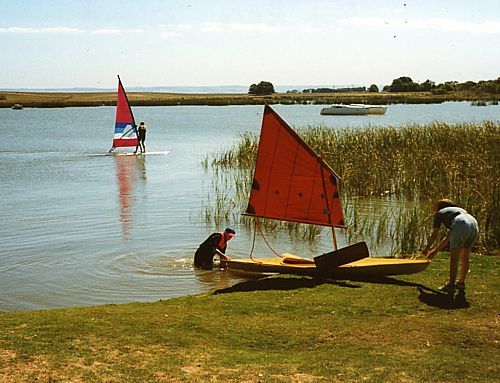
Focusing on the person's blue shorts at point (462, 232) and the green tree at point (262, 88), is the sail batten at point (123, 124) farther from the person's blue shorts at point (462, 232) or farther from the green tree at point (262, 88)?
the green tree at point (262, 88)

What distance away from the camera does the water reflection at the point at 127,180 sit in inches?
807

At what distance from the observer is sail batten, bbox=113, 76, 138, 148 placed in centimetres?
3819

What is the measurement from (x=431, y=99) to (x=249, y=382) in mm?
116704

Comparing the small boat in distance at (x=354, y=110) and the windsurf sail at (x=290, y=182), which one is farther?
the small boat in distance at (x=354, y=110)

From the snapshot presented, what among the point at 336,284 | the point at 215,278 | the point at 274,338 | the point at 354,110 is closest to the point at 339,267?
the point at 336,284

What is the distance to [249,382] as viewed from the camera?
7.07m

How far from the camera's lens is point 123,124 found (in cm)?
3912

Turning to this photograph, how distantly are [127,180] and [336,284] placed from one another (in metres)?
19.7

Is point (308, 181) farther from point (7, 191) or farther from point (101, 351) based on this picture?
point (7, 191)

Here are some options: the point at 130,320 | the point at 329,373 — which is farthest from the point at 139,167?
the point at 329,373

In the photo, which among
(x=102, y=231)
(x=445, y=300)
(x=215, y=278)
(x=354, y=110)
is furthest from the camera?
(x=354, y=110)

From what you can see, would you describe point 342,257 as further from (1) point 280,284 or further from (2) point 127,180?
(2) point 127,180

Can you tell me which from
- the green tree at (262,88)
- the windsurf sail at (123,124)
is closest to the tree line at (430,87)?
the green tree at (262,88)

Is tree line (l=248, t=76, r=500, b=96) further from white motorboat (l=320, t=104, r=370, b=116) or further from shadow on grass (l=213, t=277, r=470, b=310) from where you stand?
shadow on grass (l=213, t=277, r=470, b=310)
